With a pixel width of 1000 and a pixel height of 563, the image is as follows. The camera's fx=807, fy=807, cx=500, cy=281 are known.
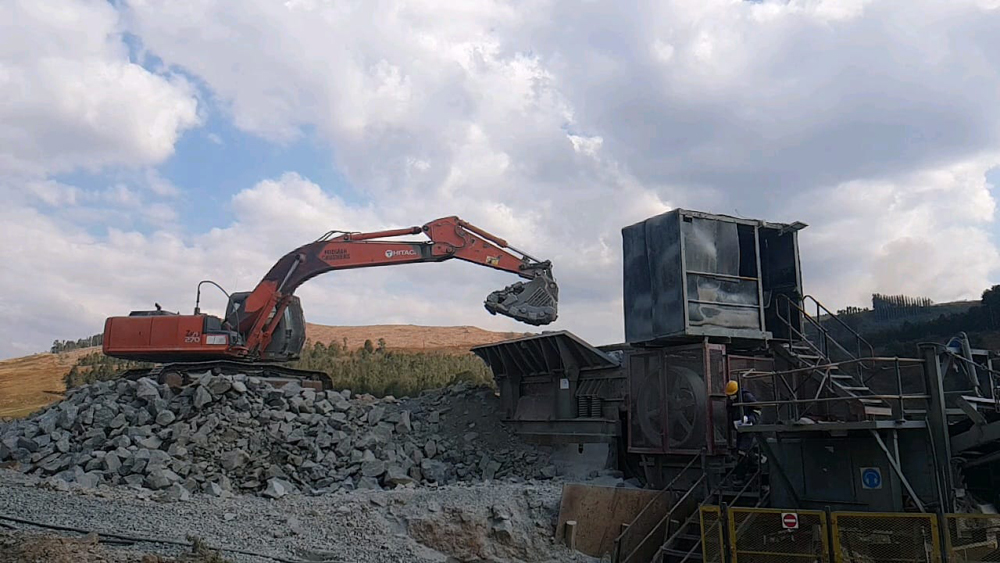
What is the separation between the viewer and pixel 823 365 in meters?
10.4

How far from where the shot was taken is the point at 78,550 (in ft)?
26.9

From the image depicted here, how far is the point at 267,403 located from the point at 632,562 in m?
8.91

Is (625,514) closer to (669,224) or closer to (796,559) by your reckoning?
(796,559)

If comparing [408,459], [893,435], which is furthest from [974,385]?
[408,459]

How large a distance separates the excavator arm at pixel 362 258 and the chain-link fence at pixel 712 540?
8.12 meters

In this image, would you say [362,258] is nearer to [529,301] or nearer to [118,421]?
[529,301]

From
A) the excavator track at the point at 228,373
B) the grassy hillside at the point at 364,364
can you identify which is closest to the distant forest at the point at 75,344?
the grassy hillside at the point at 364,364

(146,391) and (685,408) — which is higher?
(146,391)

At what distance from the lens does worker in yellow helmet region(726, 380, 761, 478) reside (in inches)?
459

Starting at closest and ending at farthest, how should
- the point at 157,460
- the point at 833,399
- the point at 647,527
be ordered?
the point at 833,399 < the point at 647,527 < the point at 157,460

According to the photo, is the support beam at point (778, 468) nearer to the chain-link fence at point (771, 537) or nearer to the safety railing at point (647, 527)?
the chain-link fence at point (771, 537)

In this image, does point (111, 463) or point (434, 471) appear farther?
point (434, 471)

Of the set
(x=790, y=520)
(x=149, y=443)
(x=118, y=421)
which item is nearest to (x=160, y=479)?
(x=149, y=443)

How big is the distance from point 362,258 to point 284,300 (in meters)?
2.10
